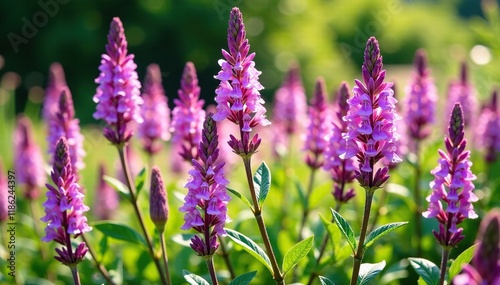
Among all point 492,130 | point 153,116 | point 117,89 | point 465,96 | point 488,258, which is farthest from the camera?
point 465,96

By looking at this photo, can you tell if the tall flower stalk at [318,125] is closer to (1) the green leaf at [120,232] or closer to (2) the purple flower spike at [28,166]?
(1) the green leaf at [120,232]

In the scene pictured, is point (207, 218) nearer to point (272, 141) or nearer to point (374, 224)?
point (374, 224)

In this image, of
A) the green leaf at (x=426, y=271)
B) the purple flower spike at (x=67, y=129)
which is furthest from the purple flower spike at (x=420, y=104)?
the purple flower spike at (x=67, y=129)

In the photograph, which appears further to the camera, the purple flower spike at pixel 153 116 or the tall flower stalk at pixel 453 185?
the purple flower spike at pixel 153 116

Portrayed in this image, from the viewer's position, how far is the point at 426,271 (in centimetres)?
244

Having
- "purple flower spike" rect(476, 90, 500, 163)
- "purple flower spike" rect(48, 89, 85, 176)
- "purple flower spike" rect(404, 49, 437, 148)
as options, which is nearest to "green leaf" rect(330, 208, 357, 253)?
"purple flower spike" rect(48, 89, 85, 176)

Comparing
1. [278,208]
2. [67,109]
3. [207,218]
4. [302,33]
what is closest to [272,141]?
[278,208]

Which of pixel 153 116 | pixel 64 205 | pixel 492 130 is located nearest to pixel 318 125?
pixel 153 116

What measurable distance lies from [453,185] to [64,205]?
1.40 m

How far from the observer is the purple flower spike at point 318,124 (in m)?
3.49

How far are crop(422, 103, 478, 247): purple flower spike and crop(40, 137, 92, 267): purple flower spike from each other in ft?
4.26

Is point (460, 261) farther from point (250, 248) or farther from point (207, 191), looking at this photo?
point (207, 191)

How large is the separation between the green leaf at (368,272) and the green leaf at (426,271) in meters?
0.12

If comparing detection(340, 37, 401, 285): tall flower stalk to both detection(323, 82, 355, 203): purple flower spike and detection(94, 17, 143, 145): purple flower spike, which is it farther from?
detection(94, 17, 143, 145): purple flower spike
